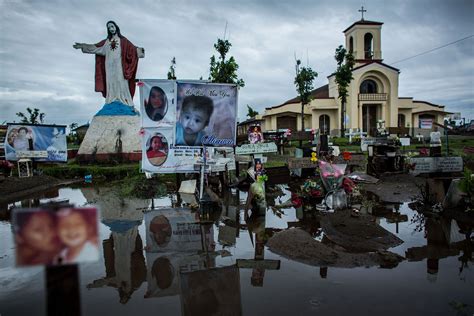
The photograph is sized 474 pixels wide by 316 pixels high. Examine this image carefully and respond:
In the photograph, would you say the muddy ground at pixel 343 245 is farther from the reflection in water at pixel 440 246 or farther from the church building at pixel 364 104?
the church building at pixel 364 104

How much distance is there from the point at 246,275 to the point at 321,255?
1340mm

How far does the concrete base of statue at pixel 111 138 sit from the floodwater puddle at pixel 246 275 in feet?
38.5

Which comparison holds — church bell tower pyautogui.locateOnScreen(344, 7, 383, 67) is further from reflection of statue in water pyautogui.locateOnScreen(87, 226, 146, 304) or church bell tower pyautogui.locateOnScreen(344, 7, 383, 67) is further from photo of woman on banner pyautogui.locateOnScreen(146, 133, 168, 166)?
reflection of statue in water pyautogui.locateOnScreen(87, 226, 146, 304)

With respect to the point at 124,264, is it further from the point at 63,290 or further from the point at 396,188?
the point at 396,188

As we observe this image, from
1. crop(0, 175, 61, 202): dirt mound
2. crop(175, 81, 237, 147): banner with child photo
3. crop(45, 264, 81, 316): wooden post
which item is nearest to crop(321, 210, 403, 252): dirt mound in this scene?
crop(175, 81, 237, 147): banner with child photo

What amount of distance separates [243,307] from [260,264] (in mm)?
1330

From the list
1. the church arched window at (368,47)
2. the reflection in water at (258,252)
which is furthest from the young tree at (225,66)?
the church arched window at (368,47)

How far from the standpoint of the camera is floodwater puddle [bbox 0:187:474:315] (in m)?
3.86

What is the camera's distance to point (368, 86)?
134 ft

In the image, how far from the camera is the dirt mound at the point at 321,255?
504 cm

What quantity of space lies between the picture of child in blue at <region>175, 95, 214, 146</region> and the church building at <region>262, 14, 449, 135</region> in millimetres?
31906

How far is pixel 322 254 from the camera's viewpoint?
537cm

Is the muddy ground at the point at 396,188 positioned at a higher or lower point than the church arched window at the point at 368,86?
lower

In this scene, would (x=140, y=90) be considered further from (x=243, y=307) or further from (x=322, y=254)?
(x=243, y=307)
